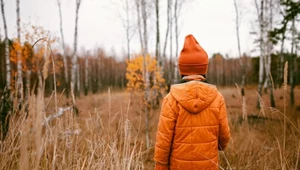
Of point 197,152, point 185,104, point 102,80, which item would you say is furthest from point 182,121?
point 102,80

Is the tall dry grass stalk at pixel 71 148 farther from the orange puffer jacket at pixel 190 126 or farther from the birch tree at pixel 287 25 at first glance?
the birch tree at pixel 287 25

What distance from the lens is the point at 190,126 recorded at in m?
1.75

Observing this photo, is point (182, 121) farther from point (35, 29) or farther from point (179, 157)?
point (35, 29)

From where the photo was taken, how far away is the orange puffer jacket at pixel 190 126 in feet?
5.69

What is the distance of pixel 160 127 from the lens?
1.80 m

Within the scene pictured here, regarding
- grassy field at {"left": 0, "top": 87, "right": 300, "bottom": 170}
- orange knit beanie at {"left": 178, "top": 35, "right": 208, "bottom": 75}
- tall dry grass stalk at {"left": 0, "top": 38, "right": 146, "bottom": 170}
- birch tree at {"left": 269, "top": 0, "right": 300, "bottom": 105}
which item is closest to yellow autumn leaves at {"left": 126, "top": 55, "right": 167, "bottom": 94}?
birch tree at {"left": 269, "top": 0, "right": 300, "bottom": 105}

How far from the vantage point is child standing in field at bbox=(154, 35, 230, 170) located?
1734 millimetres

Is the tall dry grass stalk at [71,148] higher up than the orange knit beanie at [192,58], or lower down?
lower down

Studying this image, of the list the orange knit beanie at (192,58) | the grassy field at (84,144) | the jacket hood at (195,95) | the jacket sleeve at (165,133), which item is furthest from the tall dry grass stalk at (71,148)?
the orange knit beanie at (192,58)

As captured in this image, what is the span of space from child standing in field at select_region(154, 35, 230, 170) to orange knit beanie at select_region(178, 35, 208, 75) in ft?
0.28

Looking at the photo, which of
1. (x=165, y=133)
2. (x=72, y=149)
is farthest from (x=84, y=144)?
(x=165, y=133)

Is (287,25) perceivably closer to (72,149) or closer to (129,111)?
(129,111)

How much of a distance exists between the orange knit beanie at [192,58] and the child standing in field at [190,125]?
0.28ft

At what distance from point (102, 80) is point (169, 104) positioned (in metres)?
38.4
